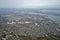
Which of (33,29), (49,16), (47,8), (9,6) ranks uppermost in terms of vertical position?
(9,6)

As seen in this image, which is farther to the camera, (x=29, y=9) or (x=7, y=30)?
(x=29, y=9)

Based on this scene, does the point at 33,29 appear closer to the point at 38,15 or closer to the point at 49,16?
the point at 38,15

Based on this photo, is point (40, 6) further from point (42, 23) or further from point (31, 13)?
point (42, 23)

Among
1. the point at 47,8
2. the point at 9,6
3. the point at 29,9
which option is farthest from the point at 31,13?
the point at 9,6

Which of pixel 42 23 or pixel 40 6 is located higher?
pixel 40 6

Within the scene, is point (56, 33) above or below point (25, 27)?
below

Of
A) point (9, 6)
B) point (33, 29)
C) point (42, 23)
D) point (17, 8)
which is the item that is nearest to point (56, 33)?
point (42, 23)
